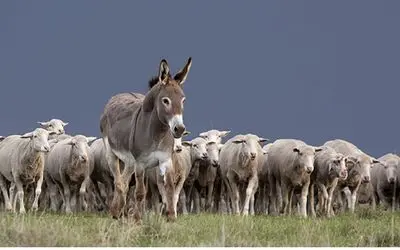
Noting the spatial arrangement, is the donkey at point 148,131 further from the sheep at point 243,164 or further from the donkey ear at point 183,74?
the sheep at point 243,164

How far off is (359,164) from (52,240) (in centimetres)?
1591

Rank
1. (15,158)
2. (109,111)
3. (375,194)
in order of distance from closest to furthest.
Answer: (109,111) < (15,158) < (375,194)

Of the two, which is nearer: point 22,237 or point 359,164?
point 22,237

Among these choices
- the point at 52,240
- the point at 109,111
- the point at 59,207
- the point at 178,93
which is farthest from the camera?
the point at 59,207

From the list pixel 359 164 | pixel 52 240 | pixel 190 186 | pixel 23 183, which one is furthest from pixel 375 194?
pixel 52 240

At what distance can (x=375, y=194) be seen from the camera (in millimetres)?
28688

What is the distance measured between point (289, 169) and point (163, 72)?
9244 millimetres

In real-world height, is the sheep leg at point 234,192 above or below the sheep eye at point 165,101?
below

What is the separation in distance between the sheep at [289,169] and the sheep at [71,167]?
5030 millimetres

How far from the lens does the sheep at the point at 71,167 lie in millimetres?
21328

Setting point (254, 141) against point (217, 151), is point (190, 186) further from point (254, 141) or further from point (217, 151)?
point (254, 141)

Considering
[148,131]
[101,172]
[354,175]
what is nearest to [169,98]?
[148,131]

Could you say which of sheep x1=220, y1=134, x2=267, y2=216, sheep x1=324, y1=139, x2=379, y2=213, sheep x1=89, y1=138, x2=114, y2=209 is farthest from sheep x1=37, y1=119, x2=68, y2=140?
sheep x1=324, y1=139, x2=379, y2=213

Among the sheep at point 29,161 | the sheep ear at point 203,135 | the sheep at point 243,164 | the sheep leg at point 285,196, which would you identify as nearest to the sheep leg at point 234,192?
the sheep at point 243,164
